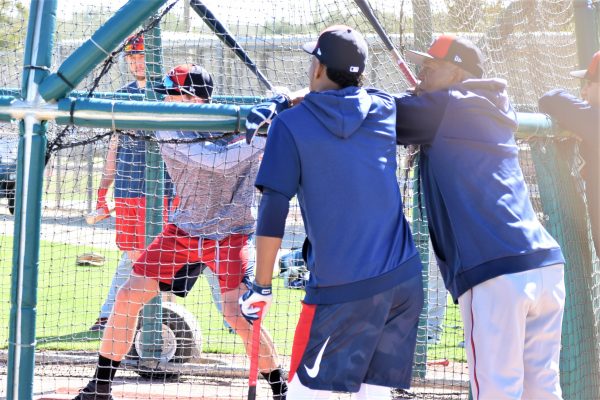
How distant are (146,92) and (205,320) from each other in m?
2.49

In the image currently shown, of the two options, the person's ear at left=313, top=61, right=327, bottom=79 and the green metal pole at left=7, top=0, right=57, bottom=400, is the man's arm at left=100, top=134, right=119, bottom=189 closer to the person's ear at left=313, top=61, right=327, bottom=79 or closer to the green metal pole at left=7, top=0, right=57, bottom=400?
the green metal pole at left=7, top=0, right=57, bottom=400

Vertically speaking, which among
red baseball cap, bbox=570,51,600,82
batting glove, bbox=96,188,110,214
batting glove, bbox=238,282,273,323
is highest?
red baseball cap, bbox=570,51,600,82

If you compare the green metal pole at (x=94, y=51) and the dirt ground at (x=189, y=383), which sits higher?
the green metal pole at (x=94, y=51)

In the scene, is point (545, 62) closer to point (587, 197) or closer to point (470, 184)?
point (587, 197)

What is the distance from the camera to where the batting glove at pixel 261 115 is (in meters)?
3.33

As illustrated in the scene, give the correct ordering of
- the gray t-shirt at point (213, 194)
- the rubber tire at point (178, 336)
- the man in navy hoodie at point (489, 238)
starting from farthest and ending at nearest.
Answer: the rubber tire at point (178, 336) < the gray t-shirt at point (213, 194) < the man in navy hoodie at point (489, 238)

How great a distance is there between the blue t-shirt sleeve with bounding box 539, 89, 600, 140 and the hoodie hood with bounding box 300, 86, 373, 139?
5.31ft

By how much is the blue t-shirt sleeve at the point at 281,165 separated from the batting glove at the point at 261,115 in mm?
179

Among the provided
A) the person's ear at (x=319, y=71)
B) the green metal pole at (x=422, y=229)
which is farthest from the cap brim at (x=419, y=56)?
the green metal pole at (x=422, y=229)

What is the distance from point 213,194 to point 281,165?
5.45 feet

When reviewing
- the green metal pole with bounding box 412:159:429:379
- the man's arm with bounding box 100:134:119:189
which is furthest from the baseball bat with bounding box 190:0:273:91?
the green metal pole with bounding box 412:159:429:379

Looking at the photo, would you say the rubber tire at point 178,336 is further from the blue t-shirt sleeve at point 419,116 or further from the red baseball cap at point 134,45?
the blue t-shirt sleeve at point 419,116

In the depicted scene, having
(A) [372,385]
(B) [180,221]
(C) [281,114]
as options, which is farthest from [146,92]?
(A) [372,385]

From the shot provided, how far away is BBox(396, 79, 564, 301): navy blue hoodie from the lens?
138 inches
